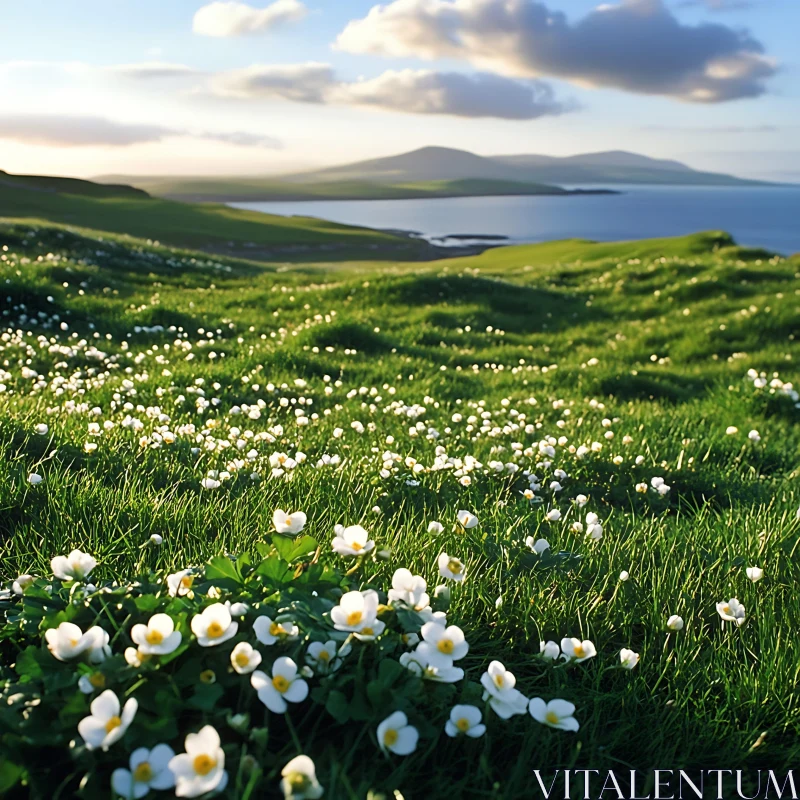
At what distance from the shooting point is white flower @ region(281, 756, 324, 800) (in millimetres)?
1775

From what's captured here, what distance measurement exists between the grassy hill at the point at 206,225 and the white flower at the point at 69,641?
49750mm

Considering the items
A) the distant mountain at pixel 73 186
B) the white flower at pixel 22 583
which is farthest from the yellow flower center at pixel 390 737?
the distant mountain at pixel 73 186

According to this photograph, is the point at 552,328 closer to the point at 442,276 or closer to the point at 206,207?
the point at 442,276

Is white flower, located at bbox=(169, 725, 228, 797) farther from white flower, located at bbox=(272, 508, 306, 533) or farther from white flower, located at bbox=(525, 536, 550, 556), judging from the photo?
white flower, located at bbox=(525, 536, 550, 556)

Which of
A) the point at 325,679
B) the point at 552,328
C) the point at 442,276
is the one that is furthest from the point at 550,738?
the point at 442,276

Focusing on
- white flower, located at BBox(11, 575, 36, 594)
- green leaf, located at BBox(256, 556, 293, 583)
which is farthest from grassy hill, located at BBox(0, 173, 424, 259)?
green leaf, located at BBox(256, 556, 293, 583)

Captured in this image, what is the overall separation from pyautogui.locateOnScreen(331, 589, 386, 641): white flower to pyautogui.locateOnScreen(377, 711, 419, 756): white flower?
9.6 inches

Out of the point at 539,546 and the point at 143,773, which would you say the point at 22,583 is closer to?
the point at 143,773

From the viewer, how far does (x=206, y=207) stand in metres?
74.7

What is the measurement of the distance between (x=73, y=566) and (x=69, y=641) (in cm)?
Answer: 48

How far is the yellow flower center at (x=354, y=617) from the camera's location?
2.21 meters

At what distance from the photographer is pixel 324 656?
2221mm

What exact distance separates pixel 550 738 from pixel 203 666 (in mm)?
1185

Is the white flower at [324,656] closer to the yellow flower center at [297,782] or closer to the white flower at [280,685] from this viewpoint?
the white flower at [280,685]
